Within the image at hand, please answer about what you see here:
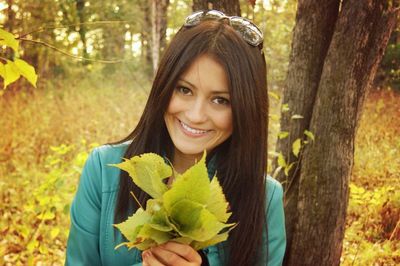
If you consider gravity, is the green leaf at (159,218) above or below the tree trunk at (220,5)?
below

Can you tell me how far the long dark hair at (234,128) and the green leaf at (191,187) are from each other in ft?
Result: 2.21

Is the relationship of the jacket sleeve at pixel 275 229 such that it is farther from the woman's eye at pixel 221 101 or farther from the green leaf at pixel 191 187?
the green leaf at pixel 191 187

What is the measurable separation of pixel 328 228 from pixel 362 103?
654 mm

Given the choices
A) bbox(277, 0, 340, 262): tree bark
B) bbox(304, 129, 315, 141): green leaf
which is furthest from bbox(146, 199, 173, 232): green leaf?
bbox(277, 0, 340, 262): tree bark

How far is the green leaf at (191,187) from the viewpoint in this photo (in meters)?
0.80

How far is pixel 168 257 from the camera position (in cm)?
92

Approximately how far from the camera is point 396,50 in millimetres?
3873

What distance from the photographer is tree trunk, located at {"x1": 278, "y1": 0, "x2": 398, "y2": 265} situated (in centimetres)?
202

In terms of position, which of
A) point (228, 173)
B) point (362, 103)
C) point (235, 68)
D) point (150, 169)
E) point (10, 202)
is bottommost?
point (10, 202)

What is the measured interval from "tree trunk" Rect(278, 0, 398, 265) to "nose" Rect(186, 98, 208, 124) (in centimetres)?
90

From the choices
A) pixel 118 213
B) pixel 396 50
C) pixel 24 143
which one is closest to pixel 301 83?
pixel 118 213

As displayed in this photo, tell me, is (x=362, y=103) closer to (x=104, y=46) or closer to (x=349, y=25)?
(x=349, y=25)

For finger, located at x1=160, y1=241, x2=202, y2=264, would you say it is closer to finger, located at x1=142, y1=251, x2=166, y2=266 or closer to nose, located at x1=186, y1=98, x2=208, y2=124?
finger, located at x1=142, y1=251, x2=166, y2=266

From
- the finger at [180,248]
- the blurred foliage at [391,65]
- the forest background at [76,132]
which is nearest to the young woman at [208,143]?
the forest background at [76,132]
